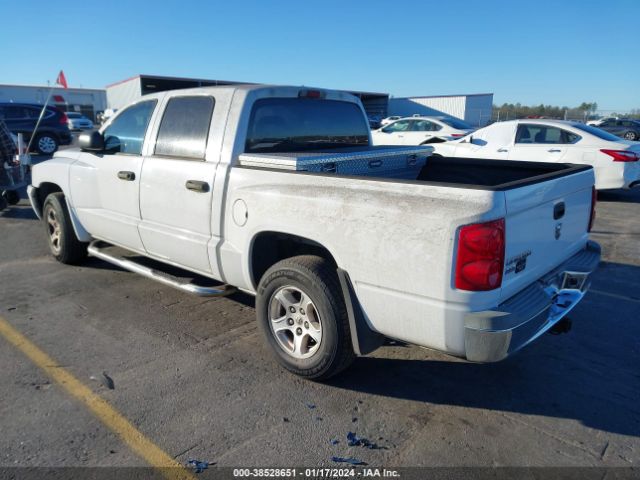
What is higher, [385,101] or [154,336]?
[385,101]

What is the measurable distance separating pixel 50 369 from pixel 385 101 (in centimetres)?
4661

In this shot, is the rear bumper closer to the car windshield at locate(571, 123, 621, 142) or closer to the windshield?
the windshield

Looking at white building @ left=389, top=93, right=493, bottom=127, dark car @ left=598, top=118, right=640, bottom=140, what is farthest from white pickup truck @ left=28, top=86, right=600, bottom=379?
white building @ left=389, top=93, right=493, bottom=127

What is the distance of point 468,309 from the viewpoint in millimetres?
2531

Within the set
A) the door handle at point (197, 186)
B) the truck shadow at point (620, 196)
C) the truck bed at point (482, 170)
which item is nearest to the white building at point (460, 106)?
the truck shadow at point (620, 196)

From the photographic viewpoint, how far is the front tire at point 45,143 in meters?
18.1

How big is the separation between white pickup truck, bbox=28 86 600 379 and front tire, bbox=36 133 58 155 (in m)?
15.2

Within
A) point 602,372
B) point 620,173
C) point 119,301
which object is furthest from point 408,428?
point 620,173

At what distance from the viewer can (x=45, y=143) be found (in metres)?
18.3

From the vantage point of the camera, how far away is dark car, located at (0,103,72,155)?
17.3 m

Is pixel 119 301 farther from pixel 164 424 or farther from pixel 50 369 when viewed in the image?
pixel 164 424

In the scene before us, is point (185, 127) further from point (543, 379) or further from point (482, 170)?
point (543, 379)

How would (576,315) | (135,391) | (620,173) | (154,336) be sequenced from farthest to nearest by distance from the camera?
(620,173) → (576,315) → (154,336) → (135,391)

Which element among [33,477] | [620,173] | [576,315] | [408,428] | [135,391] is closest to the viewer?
[33,477]
